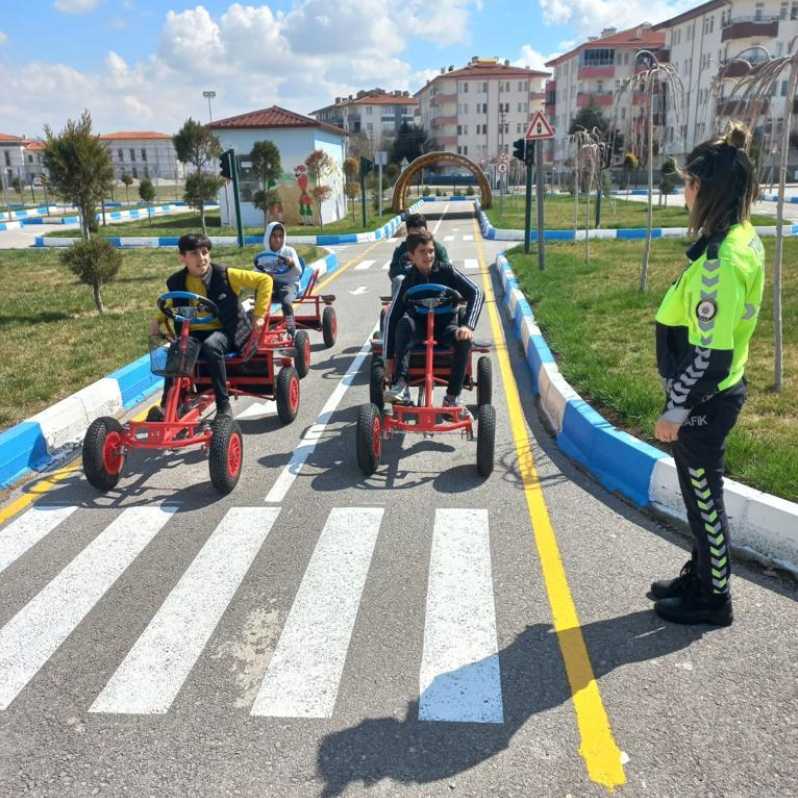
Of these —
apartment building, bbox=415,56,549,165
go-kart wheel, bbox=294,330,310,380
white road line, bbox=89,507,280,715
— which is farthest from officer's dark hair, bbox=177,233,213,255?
apartment building, bbox=415,56,549,165

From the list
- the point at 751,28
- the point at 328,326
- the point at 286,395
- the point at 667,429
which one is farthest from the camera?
the point at 751,28

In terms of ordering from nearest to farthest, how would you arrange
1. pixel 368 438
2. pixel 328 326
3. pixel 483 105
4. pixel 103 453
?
pixel 103 453, pixel 368 438, pixel 328 326, pixel 483 105

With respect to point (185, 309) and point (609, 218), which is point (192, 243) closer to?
point (185, 309)

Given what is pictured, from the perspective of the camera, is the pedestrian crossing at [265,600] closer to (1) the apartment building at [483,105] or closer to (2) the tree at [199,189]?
(2) the tree at [199,189]

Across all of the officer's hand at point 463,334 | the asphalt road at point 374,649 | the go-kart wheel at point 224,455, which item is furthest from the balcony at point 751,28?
the go-kart wheel at point 224,455

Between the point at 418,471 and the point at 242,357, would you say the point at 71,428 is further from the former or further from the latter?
the point at 418,471

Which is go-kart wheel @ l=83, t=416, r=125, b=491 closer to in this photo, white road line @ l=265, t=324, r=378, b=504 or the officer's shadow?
white road line @ l=265, t=324, r=378, b=504

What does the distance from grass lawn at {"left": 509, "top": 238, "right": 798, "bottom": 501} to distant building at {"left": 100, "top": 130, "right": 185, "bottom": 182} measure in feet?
331

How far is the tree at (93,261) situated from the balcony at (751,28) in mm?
59322

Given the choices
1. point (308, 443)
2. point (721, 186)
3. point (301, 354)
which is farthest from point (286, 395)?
point (721, 186)

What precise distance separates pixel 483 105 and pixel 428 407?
9320cm

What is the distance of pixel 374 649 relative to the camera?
3.20m

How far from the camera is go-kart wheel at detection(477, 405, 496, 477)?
16.5ft

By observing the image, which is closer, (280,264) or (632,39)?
(280,264)
